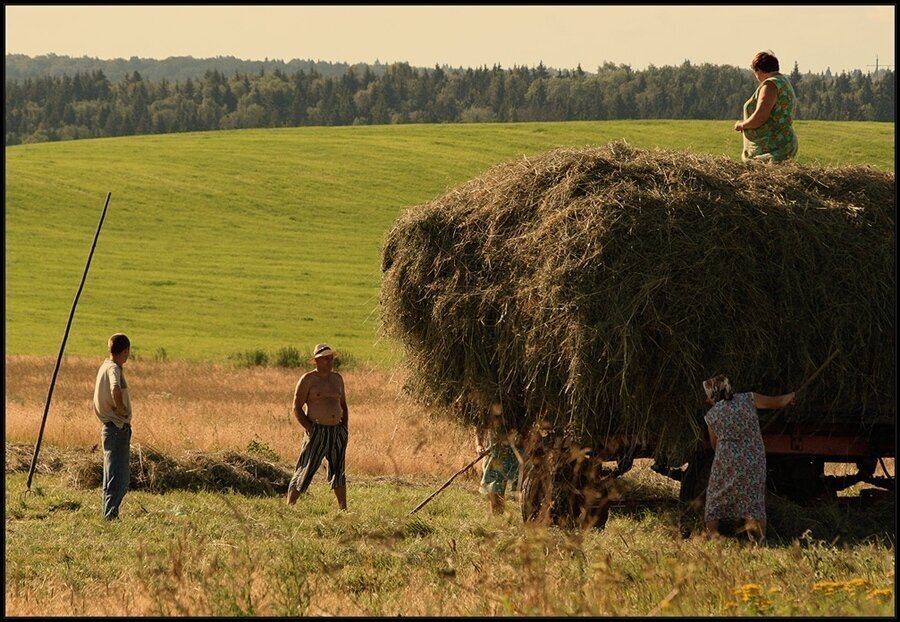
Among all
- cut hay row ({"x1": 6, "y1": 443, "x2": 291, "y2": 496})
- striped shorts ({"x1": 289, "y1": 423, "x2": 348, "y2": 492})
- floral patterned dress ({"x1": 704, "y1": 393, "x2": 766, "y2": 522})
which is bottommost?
cut hay row ({"x1": 6, "y1": 443, "x2": 291, "y2": 496})

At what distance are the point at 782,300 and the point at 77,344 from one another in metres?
28.0

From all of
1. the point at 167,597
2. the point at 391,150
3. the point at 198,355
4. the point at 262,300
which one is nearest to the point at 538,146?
the point at 391,150

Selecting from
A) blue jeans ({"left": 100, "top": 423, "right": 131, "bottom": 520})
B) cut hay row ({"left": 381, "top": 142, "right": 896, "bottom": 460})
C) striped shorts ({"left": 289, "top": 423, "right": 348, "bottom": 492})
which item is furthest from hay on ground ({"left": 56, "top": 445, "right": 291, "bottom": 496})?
cut hay row ({"left": 381, "top": 142, "right": 896, "bottom": 460})

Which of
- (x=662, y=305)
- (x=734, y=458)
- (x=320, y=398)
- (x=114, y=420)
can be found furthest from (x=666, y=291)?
(x=114, y=420)

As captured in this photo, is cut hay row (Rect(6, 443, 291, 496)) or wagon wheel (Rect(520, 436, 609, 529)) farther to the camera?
cut hay row (Rect(6, 443, 291, 496))

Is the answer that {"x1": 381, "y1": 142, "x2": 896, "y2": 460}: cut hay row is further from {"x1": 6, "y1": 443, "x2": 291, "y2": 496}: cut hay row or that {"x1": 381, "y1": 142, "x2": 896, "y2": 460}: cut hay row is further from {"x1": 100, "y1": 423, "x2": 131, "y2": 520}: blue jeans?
{"x1": 6, "y1": 443, "x2": 291, "y2": 496}: cut hay row

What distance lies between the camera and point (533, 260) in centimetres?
1002

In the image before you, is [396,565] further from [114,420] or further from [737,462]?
[114,420]

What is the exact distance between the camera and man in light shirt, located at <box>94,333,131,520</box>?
1132 cm

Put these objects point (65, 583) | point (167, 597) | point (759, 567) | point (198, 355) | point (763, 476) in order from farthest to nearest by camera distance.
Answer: point (198, 355) → point (763, 476) → point (65, 583) → point (759, 567) → point (167, 597)

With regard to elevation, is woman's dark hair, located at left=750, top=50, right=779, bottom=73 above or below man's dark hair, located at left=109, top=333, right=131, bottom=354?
above

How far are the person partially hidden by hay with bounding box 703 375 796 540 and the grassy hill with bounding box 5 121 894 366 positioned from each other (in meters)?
22.4

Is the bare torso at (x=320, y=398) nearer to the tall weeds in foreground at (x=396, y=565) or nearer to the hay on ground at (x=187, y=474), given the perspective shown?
the tall weeds in foreground at (x=396, y=565)

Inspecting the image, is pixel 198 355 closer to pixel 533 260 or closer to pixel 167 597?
pixel 533 260
